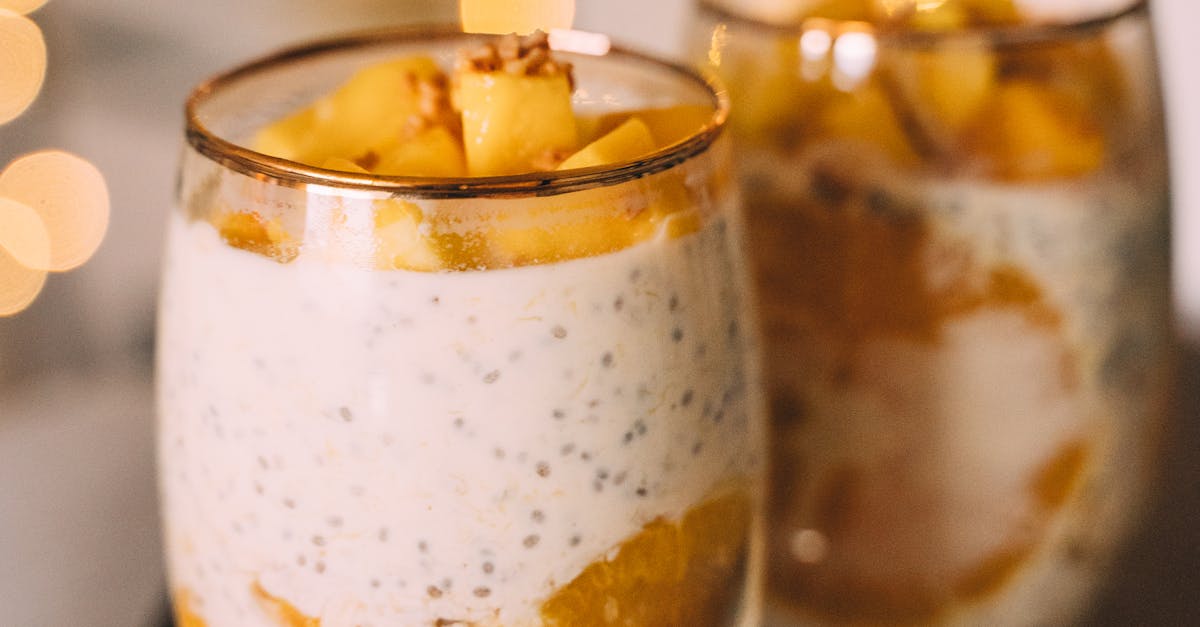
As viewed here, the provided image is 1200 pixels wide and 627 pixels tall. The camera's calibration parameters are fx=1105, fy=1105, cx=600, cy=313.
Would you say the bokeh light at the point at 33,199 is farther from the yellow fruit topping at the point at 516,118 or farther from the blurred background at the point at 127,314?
the yellow fruit topping at the point at 516,118

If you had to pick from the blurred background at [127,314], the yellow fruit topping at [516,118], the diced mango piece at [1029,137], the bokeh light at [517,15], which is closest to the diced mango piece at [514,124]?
the yellow fruit topping at [516,118]

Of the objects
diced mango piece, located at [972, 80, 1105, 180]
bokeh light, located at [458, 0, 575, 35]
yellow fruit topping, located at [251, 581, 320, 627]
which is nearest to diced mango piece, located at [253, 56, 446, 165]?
yellow fruit topping, located at [251, 581, 320, 627]

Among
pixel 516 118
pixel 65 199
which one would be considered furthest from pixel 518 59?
pixel 65 199

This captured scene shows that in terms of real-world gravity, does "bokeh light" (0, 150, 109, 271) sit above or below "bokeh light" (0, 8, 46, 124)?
below

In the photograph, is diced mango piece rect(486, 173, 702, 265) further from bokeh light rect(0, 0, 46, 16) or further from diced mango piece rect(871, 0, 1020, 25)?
bokeh light rect(0, 0, 46, 16)

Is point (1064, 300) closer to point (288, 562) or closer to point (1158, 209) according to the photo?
point (1158, 209)

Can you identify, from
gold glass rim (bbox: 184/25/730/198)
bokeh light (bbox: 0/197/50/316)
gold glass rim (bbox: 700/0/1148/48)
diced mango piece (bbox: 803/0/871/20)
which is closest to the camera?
gold glass rim (bbox: 184/25/730/198)
